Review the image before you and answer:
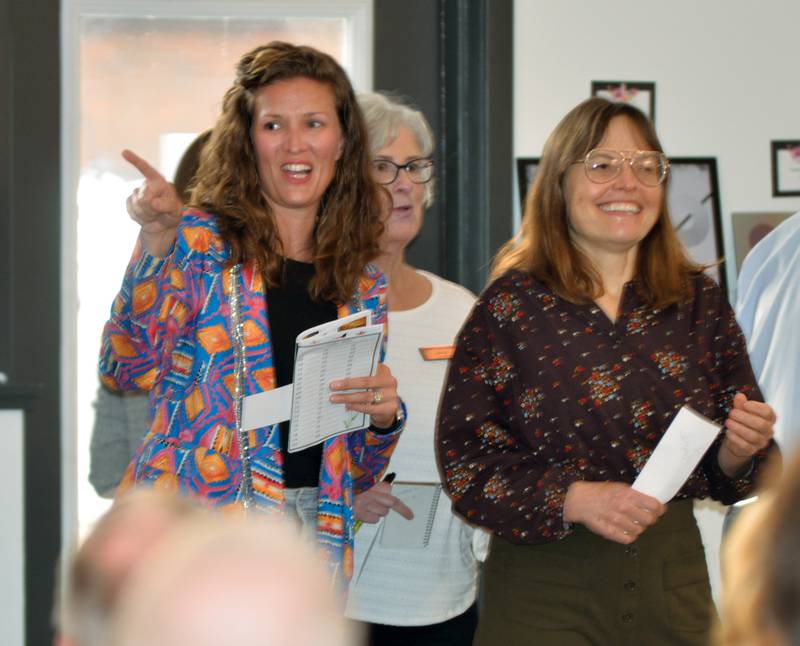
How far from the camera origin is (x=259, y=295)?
87.9 inches

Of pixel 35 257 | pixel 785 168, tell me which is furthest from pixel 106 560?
pixel 785 168

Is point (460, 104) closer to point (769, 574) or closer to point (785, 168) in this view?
point (785, 168)

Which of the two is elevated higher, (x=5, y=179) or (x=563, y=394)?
(x=5, y=179)

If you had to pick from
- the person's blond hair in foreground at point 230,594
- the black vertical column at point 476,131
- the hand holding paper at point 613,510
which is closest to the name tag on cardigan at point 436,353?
the hand holding paper at point 613,510

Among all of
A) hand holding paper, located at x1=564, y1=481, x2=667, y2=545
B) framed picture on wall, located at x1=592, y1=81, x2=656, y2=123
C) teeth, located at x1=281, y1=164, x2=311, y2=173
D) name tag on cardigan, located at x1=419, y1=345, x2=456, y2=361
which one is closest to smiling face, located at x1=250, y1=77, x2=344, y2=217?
teeth, located at x1=281, y1=164, x2=311, y2=173

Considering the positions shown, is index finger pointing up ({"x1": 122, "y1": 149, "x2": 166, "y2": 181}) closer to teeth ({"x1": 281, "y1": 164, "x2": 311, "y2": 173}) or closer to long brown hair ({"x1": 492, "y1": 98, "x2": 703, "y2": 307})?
teeth ({"x1": 281, "y1": 164, "x2": 311, "y2": 173})

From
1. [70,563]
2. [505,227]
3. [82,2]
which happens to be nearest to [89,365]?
[82,2]

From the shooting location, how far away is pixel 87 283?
11.5 ft

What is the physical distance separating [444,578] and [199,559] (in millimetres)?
1990

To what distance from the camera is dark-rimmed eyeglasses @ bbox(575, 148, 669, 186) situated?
242 centimetres

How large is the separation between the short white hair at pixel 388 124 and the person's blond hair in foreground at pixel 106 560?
2.09 m

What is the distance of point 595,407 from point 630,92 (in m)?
1.62

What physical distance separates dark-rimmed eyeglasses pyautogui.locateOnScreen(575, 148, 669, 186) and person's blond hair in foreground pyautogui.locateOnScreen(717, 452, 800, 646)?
1598 mm

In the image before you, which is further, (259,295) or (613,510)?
(259,295)
